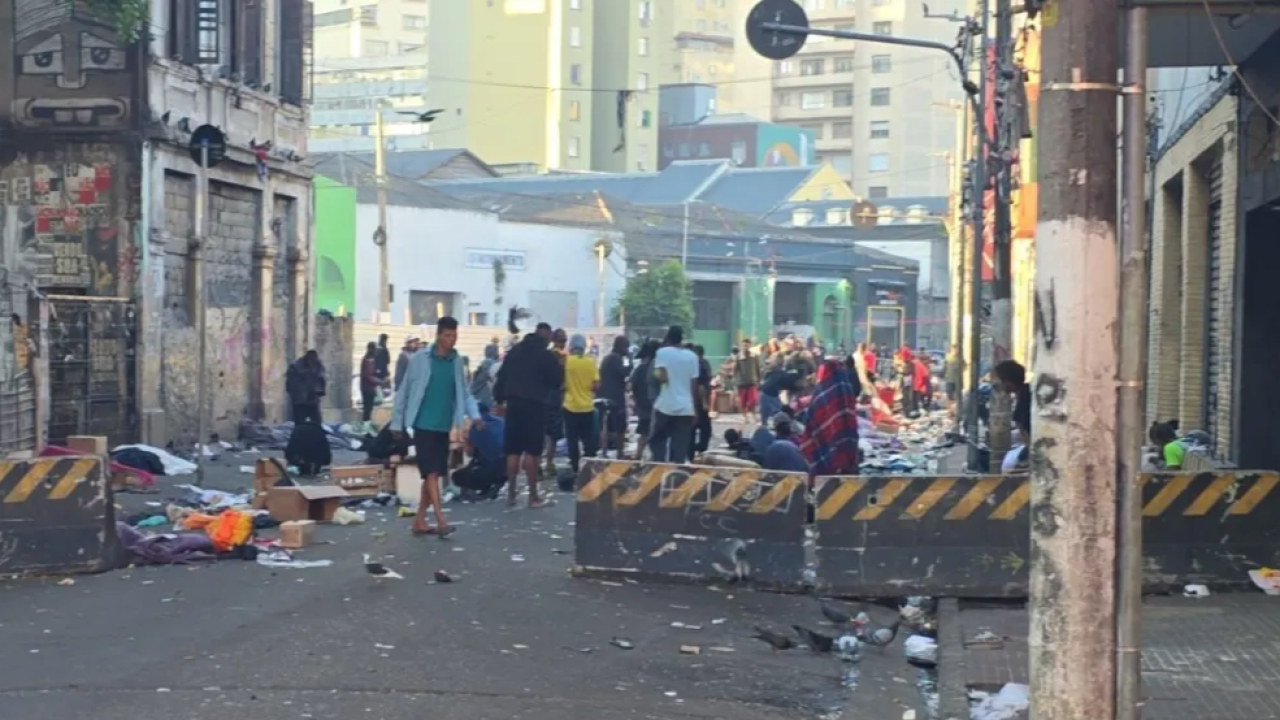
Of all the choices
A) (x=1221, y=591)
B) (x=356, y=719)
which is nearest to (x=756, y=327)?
(x=1221, y=591)

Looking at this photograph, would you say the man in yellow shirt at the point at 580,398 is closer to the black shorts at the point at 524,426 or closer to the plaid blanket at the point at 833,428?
the black shorts at the point at 524,426

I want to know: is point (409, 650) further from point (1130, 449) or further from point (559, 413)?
point (559, 413)

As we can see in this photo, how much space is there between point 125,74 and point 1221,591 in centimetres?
1741

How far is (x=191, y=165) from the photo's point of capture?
25.8m

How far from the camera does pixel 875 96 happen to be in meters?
111

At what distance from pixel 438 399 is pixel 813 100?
105 m

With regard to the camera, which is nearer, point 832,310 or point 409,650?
point 409,650

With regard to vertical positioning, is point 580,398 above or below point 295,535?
above

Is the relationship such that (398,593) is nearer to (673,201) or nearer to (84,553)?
(84,553)

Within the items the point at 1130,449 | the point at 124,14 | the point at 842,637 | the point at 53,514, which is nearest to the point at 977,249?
the point at 124,14

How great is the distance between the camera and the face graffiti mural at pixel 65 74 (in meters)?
23.8

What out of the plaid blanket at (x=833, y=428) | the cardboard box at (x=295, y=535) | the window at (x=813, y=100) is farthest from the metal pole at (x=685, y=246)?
the cardboard box at (x=295, y=535)

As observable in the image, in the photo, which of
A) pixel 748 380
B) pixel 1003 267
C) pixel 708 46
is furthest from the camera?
pixel 708 46

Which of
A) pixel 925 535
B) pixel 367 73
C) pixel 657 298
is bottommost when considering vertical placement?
pixel 925 535
